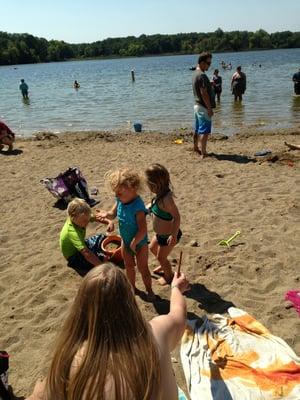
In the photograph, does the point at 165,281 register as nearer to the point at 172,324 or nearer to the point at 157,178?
the point at 157,178

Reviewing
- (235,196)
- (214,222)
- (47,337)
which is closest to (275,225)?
(214,222)

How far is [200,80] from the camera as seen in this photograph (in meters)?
9.02

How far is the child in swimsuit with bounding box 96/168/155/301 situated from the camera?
13.0ft

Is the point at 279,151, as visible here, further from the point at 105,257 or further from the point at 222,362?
the point at 222,362

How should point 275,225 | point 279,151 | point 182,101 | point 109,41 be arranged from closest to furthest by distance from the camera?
point 275,225 < point 279,151 < point 182,101 < point 109,41

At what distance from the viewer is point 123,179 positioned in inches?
155

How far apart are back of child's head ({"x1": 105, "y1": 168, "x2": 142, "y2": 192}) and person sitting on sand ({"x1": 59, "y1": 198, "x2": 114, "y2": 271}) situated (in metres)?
1.13

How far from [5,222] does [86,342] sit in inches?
216

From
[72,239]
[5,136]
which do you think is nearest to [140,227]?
[72,239]

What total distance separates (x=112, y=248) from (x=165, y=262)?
3.53ft

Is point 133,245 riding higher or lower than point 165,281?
higher

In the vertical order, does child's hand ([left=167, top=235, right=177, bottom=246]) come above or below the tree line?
above

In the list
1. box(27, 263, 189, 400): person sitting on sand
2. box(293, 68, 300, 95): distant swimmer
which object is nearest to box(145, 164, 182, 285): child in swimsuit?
box(27, 263, 189, 400): person sitting on sand

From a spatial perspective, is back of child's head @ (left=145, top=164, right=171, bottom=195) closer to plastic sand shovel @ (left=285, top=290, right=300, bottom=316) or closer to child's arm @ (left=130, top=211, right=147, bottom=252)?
child's arm @ (left=130, top=211, right=147, bottom=252)
